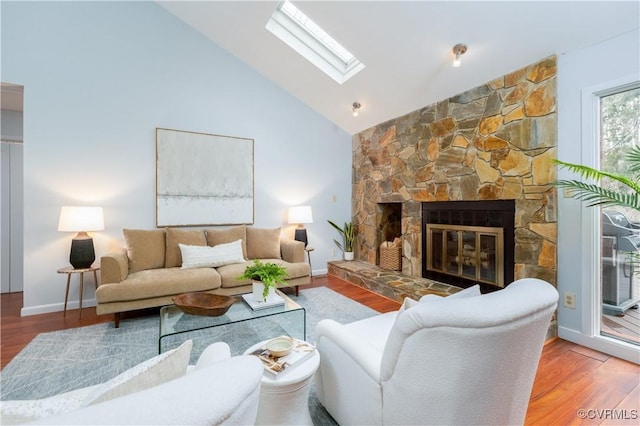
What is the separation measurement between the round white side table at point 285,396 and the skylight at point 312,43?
11.1ft

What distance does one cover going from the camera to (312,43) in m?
3.58

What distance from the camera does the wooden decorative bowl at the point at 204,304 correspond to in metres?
1.98

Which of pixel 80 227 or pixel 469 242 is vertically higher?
pixel 80 227

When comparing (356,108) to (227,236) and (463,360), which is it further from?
(463,360)

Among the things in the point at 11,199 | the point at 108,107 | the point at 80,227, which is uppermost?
the point at 108,107

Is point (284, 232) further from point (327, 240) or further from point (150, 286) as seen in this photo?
point (150, 286)

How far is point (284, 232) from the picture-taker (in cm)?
436

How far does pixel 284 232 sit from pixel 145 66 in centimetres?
280

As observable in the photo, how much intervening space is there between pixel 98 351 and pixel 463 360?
2602mm

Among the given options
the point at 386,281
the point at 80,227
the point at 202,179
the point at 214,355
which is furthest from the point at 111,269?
the point at 386,281

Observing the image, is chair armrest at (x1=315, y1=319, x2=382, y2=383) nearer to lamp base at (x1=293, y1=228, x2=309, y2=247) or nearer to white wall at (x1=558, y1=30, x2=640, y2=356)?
white wall at (x1=558, y1=30, x2=640, y2=356)

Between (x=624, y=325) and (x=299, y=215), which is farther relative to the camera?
(x=299, y=215)

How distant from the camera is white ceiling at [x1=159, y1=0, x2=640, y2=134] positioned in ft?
7.16

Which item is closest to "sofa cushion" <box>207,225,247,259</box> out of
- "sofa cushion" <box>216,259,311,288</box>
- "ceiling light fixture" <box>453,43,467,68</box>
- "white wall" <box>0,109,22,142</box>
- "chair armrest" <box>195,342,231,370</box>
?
"sofa cushion" <box>216,259,311,288</box>
